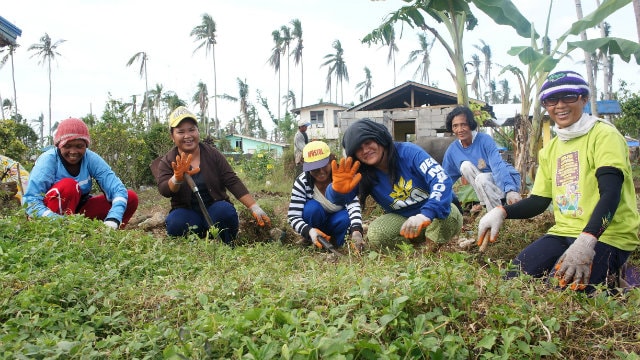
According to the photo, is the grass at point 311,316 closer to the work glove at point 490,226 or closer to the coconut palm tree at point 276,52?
the work glove at point 490,226

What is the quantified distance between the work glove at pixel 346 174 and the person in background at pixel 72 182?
1.67 m

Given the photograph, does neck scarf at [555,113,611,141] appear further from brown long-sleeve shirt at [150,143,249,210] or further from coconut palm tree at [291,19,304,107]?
coconut palm tree at [291,19,304,107]

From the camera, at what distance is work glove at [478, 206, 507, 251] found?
276 cm

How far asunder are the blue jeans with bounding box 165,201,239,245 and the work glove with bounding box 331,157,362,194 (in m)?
1.03

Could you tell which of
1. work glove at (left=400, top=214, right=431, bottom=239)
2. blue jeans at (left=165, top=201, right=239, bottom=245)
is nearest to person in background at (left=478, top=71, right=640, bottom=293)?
work glove at (left=400, top=214, right=431, bottom=239)

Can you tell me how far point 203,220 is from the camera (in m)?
4.20

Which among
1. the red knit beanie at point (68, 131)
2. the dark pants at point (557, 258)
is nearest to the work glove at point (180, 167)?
the red knit beanie at point (68, 131)

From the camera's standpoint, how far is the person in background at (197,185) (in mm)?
4074

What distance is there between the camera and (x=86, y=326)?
195cm

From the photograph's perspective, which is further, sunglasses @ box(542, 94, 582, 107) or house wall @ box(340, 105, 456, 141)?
house wall @ box(340, 105, 456, 141)

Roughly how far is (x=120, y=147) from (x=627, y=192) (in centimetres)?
973

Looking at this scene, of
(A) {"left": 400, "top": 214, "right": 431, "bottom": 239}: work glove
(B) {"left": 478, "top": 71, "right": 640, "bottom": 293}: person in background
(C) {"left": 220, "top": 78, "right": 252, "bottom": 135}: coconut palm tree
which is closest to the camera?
(B) {"left": 478, "top": 71, "right": 640, "bottom": 293}: person in background

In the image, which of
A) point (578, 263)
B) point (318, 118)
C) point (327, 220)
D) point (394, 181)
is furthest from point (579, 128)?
point (318, 118)

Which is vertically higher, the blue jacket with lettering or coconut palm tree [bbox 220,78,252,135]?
coconut palm tree [bbox 220,78,252,135]
